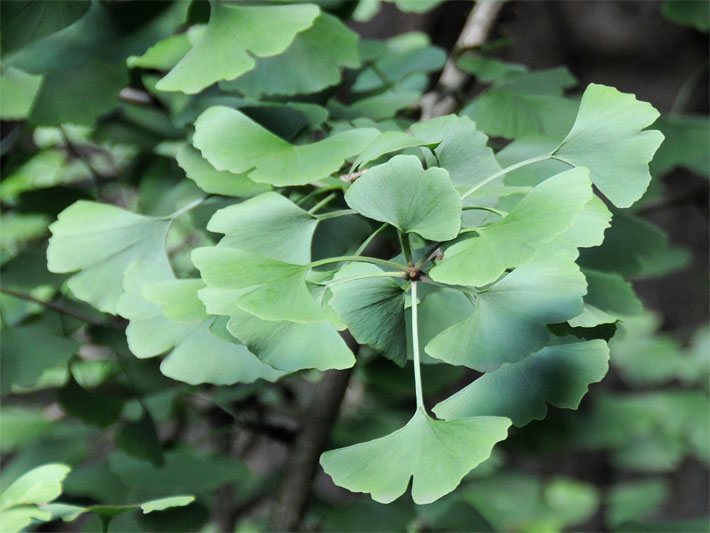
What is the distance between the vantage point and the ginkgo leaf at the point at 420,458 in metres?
0.32

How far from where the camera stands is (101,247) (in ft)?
1.47

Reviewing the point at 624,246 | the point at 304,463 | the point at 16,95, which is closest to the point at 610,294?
the point at 624,246

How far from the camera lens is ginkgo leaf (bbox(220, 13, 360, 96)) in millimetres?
490

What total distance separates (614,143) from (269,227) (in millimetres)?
161

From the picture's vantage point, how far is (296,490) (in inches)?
26.2

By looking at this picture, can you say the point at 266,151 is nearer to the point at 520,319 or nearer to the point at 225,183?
the point at 225,183

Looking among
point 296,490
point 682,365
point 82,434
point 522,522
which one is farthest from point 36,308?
point 682,365

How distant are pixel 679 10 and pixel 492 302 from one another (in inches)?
15.5

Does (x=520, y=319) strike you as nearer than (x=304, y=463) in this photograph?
Yes

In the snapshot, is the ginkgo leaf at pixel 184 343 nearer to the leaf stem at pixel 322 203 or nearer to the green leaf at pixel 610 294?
the leaf stem at pixel 322 203

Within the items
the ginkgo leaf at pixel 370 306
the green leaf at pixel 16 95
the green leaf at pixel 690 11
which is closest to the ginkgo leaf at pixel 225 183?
the ginkgo leaf at pixel 370 306

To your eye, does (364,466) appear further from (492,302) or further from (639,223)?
(639,223)

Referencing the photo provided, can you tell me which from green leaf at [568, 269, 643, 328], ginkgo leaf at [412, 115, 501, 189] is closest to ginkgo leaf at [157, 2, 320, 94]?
ginkgo leaf at [412, 115, 501, 189]

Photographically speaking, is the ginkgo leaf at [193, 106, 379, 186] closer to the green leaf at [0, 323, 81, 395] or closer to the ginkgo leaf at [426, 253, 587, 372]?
the ginkgo leaf at [426, 253, 587, 372]
